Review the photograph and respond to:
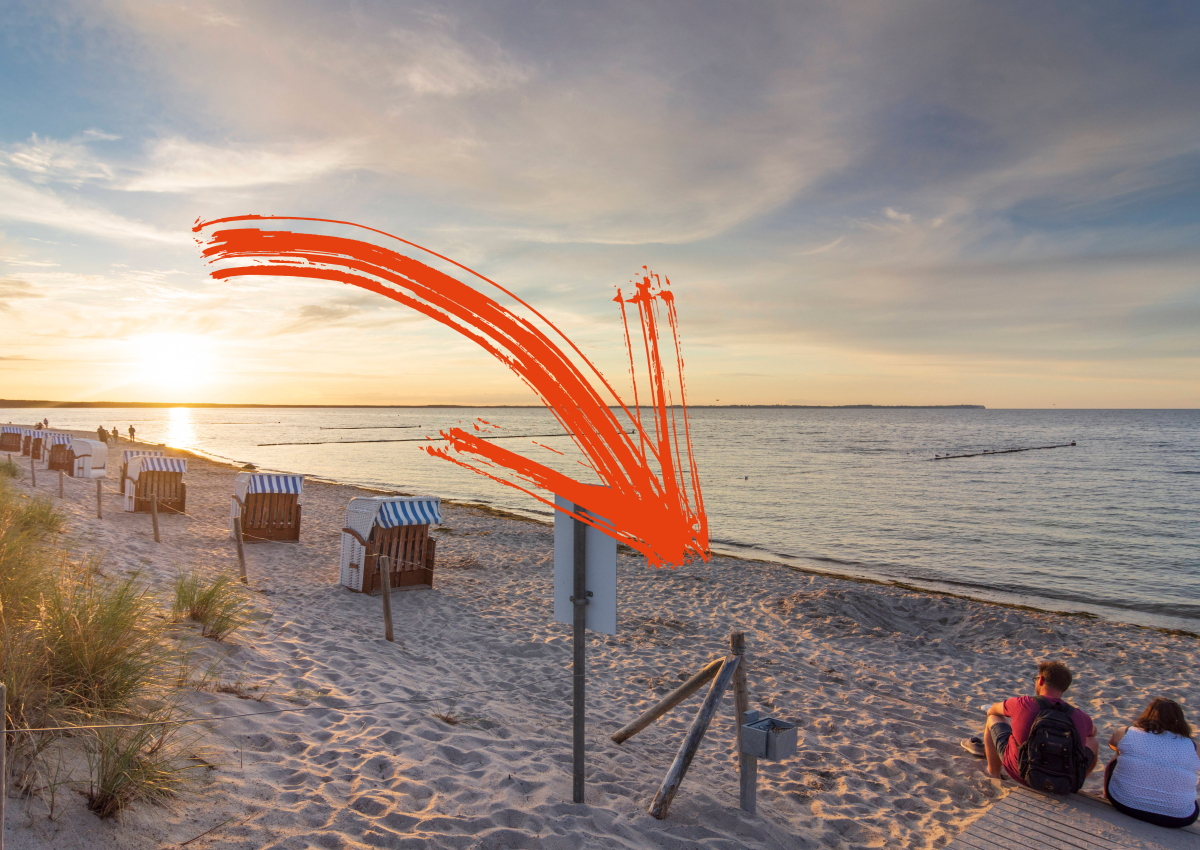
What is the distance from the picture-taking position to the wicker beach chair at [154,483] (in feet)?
56.4

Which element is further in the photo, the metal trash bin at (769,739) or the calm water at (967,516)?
the calm water at (967,516)

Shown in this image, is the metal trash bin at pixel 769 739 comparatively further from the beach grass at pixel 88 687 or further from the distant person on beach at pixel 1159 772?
the beach grass at pixel 88 687

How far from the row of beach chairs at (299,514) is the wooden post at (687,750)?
20.5ft

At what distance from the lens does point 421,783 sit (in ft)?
15.5

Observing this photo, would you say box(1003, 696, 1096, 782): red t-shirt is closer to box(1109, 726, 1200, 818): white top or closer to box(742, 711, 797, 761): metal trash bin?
box(1109, 726, 1200, 818): white top

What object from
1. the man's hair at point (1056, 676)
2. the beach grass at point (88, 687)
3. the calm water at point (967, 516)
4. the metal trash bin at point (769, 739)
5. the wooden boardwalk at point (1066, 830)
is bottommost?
the calm water at point (967, 516)

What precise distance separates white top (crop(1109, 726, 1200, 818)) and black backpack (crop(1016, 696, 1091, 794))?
0.26 m

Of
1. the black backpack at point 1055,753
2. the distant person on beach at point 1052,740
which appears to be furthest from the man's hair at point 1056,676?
the black backpack at point 1055,753

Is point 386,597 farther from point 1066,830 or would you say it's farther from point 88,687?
point 1066,830

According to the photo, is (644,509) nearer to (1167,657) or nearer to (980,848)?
(980,848)

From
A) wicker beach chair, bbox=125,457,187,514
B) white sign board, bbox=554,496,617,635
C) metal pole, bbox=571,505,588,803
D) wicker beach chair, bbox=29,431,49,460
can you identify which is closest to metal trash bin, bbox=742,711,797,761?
metal pole, bbox=571,505,588,803

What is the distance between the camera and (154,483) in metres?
16.6

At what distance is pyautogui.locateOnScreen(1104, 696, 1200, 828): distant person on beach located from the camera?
16.5ft

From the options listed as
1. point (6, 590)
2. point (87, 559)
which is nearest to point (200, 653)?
point (6, 590)
